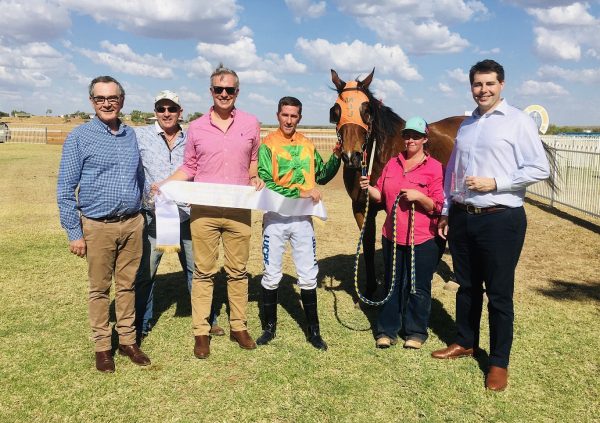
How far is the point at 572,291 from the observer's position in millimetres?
5586

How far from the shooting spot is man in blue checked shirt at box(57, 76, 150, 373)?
3.28 m

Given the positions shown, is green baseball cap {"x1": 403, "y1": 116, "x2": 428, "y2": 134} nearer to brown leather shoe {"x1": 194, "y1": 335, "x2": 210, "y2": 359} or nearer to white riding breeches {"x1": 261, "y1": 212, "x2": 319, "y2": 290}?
white riding breeches {"x1": 261, "y1": 212, "x2": 319, "y2": 290}

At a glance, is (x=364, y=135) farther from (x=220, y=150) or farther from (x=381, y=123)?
(x=220, y=150)

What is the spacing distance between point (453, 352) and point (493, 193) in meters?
1.51

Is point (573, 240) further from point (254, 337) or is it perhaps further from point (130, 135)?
point (130, 135)

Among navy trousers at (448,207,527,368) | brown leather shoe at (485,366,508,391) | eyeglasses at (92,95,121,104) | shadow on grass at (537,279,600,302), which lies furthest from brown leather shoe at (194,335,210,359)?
shadow on grass at (537,279,600,302)

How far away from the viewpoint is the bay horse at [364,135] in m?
4.33

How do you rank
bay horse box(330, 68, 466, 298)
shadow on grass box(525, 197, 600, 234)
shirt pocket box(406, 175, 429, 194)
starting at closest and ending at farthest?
1. shirt pocket box(406, 175, 429, 194)
2. bay horse box(330, 68, 466, 298)
3. shadow on grass box(525, 197, 600, 234)

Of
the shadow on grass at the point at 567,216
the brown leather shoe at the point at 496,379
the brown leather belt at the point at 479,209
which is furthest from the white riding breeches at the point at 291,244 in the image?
the shadow on grass at the point at 567,216

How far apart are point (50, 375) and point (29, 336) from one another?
36.3 inches

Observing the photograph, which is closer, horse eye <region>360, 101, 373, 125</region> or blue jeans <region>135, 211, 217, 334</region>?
blue jeans <region>135, 211, 217, 334</region>

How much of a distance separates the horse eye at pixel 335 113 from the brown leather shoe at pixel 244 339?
2.29m

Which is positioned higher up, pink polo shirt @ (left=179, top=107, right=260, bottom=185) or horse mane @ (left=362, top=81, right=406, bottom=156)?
horse mane @ (left=362, top=81, right=406, bottom=156)

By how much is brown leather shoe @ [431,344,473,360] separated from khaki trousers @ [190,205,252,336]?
1.82 m
